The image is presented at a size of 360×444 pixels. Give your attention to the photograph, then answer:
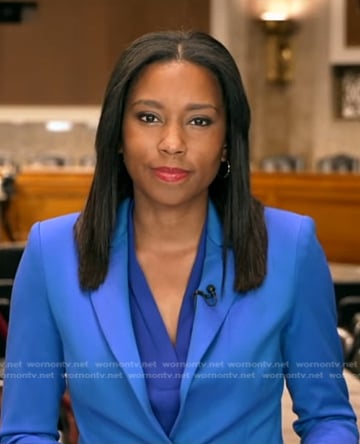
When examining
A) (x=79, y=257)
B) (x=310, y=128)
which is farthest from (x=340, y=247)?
(x=79, y=257)

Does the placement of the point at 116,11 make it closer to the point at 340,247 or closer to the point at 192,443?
the point at 340,247

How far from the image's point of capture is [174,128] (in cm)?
140

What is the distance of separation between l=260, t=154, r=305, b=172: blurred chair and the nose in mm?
7591

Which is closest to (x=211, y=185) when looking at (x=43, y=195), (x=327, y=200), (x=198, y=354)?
(x=198, y=354)

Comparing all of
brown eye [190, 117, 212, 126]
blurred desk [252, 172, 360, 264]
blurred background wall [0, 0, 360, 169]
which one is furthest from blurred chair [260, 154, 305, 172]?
brown eye [190, 117, 212, 126]

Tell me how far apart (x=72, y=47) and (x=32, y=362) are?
28.9ft

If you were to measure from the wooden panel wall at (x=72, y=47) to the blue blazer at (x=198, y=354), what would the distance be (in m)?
8.68

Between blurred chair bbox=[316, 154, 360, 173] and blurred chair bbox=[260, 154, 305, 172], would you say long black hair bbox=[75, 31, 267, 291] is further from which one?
blurred chair bbox=[260, 154, 305, 172]

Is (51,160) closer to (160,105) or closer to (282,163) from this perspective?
(282,163)

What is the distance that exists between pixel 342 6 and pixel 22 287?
27.3ft

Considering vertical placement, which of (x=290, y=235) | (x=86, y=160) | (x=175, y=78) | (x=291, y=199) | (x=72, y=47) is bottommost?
(x=291, y=199)

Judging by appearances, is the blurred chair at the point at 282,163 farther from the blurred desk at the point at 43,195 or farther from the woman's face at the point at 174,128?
the woman's face at the point at 174,128

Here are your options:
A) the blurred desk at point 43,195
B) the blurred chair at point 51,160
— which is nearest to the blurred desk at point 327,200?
the blurred desk at point 43,195

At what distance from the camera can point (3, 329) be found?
2236 millimetres
